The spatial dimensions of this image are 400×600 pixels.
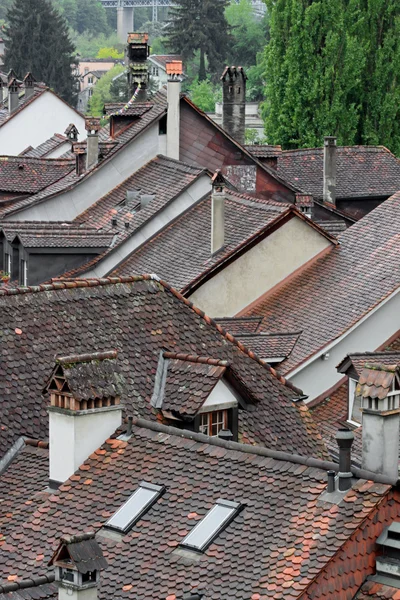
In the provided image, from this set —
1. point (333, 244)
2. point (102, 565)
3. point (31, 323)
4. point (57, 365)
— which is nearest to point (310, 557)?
point (102, 565)

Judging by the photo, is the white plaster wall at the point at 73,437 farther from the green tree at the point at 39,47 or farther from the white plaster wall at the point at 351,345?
the green tree at the point at 39,47

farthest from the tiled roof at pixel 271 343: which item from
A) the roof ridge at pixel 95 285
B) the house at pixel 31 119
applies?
the house at pixel 31 119

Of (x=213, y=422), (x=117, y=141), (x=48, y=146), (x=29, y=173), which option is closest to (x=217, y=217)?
(x=117, y=141)

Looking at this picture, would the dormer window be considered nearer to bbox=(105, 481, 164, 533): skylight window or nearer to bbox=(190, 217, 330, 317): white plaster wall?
bbox=(105, 481, 164, 533): skylight window

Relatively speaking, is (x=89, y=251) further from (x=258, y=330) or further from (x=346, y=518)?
(x=346, y=518)

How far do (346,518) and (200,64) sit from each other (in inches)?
5428

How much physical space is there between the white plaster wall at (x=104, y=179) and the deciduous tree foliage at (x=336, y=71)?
1256 inches

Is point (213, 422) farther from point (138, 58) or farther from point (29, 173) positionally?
point (29, 173)

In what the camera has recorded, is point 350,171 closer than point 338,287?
No

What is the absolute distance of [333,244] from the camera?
44094 mm

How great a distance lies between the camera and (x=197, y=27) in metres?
145

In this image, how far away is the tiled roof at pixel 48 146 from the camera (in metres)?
76.9

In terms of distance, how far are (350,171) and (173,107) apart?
54.7ft

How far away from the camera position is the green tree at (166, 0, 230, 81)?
144125 millimetres
